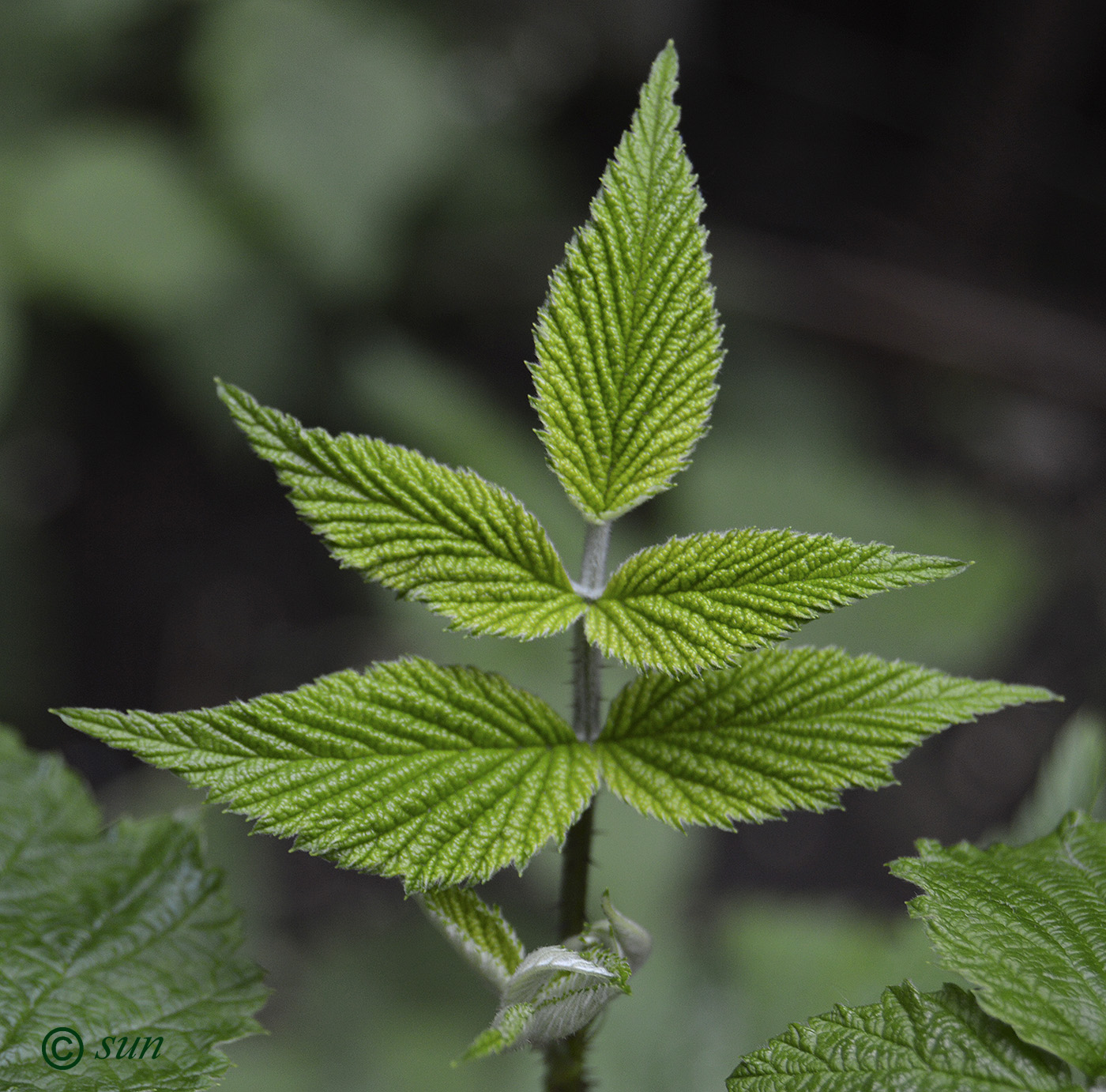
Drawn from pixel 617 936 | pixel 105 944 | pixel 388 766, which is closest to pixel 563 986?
pixel 617 936

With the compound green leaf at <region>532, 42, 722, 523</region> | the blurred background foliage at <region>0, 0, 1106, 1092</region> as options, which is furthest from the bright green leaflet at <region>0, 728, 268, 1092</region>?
the blurred background foliage at <region>0, 0, 1106, 1092</region>

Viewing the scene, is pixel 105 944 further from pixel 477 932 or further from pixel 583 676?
pixel 583 676

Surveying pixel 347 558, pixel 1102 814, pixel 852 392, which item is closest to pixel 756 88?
pixel 852 392

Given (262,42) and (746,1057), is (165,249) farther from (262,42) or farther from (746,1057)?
(746,1057)

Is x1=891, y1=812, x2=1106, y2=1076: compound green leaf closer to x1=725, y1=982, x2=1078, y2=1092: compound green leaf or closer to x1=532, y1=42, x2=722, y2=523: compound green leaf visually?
x1=725, y1=982, x2=1078, y2=1092: compound green leaf

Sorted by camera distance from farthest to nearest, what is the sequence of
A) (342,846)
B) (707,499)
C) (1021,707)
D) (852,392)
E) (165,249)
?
1. (852,392)
2. (1021,707)
3. (707,499)
4. (165,249)
5. (342,846)

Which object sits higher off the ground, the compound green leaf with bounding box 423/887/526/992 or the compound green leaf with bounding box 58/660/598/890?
the compound green leaf with bounding box 58/660/598/890
